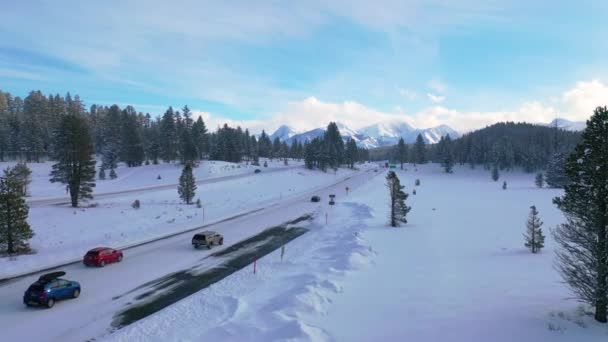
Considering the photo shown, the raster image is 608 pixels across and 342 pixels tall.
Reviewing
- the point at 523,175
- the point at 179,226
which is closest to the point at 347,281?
the point at 179,226

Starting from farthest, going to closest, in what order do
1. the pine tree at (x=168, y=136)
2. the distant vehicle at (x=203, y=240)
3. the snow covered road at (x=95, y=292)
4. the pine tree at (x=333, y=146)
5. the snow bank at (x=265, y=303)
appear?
the pine tree at (x=333, y=146), the pine tree at (x=168, y=136), the distant vehicle at (x=203, y=240), the snow covered road at (x=95, y=292), the snow bank at (x=265, y=303)

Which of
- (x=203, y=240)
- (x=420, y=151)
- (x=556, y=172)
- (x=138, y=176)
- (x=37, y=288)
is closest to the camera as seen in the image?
(x=37, y=288)

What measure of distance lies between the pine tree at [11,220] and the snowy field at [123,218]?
133 cm

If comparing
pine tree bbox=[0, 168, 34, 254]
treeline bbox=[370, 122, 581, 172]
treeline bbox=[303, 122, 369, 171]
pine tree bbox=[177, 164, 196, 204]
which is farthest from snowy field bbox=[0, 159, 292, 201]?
treeline bbox=[370, 122, 581, 172]

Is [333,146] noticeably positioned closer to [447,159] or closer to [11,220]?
[447,159]

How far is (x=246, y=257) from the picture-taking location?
85.1 ft

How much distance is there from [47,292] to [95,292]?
252cm

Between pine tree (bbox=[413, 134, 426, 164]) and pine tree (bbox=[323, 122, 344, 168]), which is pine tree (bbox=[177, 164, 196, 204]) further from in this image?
pine tree (bbox=[413, 134, 426, 164])

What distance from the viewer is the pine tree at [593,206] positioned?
1261 centimetres

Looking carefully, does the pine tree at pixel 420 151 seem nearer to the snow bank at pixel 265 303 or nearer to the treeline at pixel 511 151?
the treeline at pixel 511 151

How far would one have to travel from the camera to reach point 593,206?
13.0 metres

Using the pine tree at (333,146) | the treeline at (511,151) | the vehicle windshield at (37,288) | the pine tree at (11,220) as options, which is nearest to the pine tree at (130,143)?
the pine tree at (333,146)

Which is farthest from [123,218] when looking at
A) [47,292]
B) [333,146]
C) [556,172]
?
[556,172]

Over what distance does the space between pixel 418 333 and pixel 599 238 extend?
7.25m
